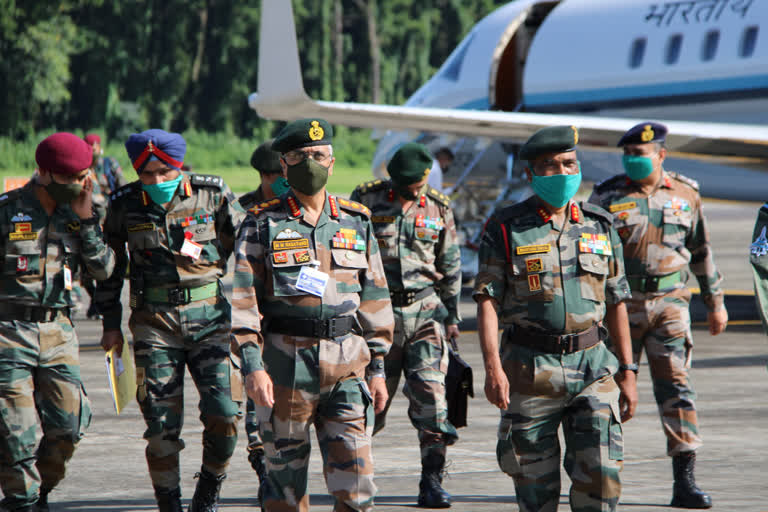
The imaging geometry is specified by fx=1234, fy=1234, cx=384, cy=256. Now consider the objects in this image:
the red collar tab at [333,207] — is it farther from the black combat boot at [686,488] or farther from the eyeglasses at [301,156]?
the black combat boot at [686,488]

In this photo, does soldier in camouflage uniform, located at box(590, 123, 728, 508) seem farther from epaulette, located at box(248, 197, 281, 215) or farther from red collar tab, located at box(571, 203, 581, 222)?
epaulette, located at box(248, 197, 281, 215)

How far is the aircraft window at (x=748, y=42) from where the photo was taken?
16.5 metres

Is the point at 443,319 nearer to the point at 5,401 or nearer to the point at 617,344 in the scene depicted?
→ the point at 617,344

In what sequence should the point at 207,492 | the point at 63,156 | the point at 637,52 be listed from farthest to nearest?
the point at 637,52 < the point at 207,492 < the point at 63,156

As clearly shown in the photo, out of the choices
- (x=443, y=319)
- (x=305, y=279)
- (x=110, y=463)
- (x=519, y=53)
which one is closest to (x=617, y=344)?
(x=305, y=279)

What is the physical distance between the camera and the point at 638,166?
26.5 feet

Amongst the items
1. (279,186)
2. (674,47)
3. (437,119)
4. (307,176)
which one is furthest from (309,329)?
(674,47)

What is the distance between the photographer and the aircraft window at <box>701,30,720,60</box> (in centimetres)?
1709

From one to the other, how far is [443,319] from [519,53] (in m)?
13.6

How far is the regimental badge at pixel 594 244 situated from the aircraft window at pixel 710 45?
11947 mm

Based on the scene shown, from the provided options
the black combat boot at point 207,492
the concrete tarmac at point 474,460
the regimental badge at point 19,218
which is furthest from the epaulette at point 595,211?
the regimental badge at point 19,218

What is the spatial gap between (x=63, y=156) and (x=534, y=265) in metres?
2.66

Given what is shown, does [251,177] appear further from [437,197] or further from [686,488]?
[686,488]

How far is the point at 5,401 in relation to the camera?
6617 millimetres
